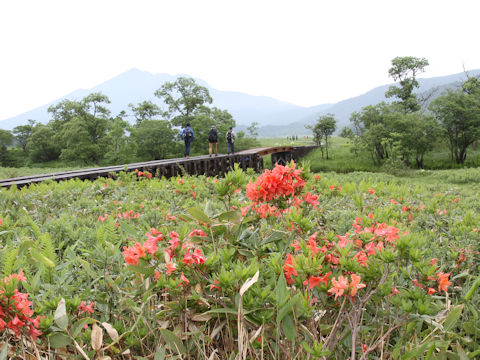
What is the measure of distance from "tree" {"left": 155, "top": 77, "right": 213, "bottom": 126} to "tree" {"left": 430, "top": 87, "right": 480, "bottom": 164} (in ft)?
84.6

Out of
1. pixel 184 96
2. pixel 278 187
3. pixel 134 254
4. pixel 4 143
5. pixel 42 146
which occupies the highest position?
pixel 184 96

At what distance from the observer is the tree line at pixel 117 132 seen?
1299 inches

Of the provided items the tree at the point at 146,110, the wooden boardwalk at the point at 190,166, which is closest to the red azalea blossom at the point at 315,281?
the wooden boardwalk at the point at 190,166

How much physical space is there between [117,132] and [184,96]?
11.5 meters

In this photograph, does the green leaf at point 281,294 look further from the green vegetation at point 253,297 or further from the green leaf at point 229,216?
the green leaf at point 229,216

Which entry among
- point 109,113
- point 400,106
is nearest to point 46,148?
point 109,113

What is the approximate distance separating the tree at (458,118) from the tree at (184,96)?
2580cm

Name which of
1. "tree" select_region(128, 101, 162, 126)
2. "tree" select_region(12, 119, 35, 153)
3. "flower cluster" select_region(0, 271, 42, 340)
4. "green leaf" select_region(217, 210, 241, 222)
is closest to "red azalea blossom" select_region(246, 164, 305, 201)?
"green leaf" select_region(217, 210, 241, 222)

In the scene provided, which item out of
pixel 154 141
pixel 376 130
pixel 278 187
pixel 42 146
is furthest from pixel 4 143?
pixel 278 187

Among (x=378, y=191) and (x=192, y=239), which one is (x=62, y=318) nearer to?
(x=192, y=239)

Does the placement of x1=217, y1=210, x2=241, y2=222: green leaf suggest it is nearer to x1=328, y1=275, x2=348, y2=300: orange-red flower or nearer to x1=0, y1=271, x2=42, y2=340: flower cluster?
x1=328, y1=275, x2=348, y2=300: orange-red flower

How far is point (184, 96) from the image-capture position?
40969mm

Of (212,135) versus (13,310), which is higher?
(212,135)

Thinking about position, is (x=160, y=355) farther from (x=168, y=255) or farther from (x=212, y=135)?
(x=212, y=135)
